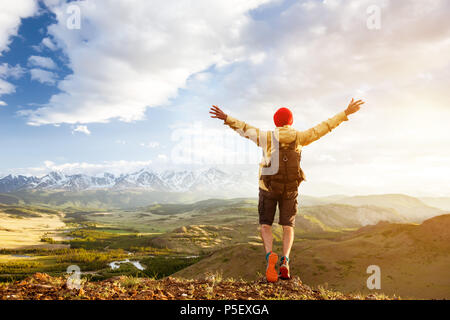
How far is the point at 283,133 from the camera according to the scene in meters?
6.73

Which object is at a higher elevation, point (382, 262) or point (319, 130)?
point (319, 130)

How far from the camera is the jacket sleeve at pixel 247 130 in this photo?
6723mm

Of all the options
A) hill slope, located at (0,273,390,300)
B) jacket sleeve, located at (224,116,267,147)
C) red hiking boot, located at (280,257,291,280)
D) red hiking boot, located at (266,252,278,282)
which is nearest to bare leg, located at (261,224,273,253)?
red hiking boot, located at (266,252,278,282)

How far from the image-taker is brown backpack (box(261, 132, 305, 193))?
21.6 ft

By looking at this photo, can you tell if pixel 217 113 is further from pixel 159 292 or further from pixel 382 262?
pixel 382 262

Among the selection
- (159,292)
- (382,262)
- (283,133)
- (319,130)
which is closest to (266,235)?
(283,133)

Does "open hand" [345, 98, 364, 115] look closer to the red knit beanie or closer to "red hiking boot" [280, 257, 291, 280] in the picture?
the red knit beanie

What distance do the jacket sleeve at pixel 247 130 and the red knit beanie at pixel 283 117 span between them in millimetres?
553

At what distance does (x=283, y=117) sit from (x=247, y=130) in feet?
3.44

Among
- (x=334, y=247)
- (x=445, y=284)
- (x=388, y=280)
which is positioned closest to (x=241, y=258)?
(x=334, y=247)

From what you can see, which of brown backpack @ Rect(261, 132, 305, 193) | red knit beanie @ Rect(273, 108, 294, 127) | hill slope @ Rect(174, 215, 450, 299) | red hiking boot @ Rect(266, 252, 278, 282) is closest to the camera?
red hiking boot @ Rect(266, 252, 278, 282)

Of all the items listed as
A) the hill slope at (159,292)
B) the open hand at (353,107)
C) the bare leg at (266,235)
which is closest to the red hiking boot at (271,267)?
the hill slope at (159,292)
